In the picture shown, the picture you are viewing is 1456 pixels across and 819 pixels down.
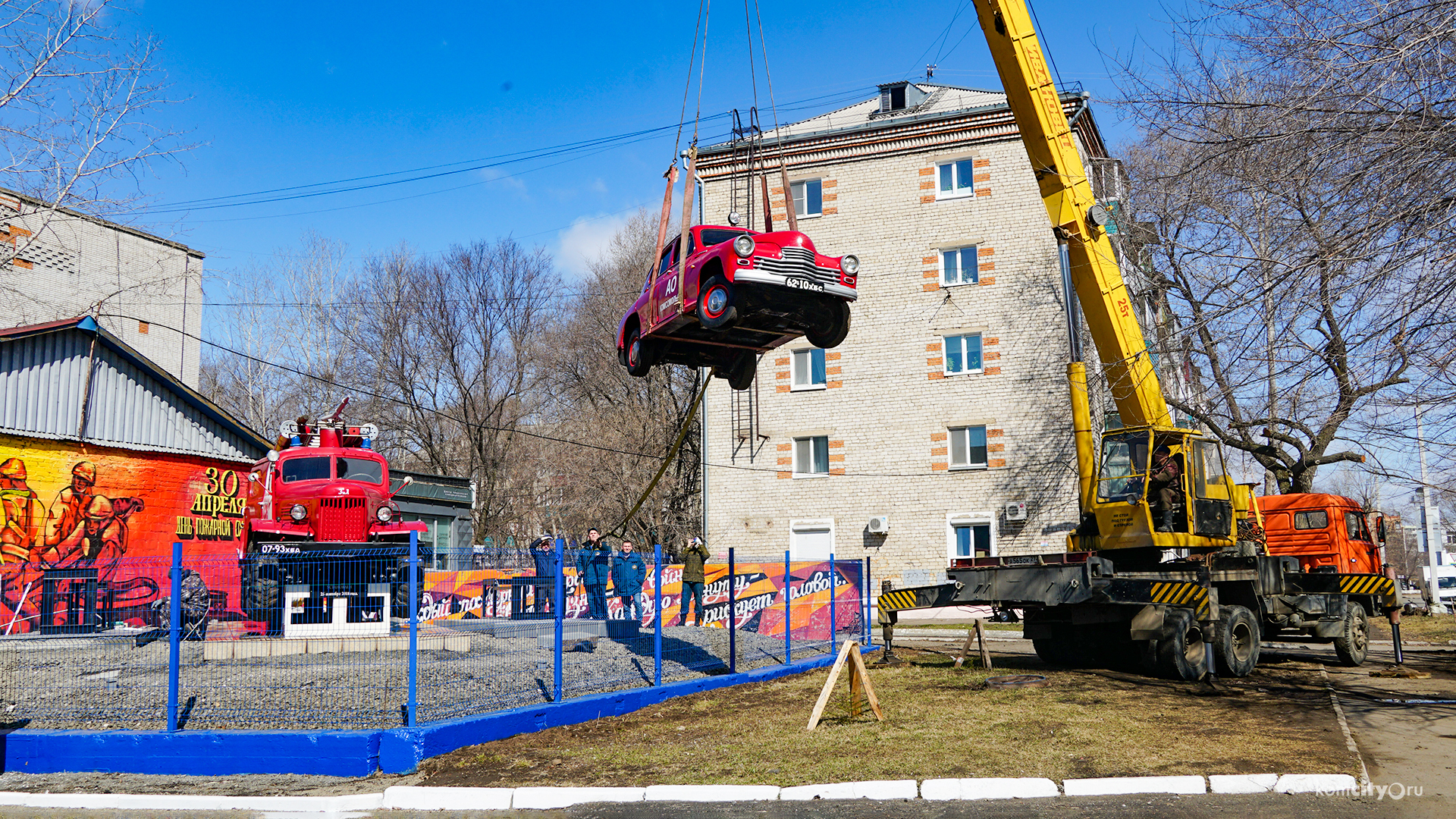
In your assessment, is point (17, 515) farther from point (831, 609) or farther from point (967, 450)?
point (967, 450)

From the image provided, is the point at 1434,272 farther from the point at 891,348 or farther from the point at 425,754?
the point at 891,348

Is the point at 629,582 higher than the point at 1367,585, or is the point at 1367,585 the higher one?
the point at 629,582

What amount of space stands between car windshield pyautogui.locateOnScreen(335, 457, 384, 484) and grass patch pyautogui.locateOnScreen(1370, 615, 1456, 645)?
20442 millimetres

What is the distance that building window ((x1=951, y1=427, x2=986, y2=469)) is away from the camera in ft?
100

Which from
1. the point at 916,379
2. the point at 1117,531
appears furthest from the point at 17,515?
the point at 916,379

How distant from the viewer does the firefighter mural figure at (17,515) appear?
18141 mm

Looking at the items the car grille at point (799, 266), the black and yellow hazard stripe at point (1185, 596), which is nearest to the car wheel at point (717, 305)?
the car grille at point (799, 266)

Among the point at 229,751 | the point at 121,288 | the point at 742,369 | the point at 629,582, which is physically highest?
the point at 121,288

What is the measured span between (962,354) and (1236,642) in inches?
680

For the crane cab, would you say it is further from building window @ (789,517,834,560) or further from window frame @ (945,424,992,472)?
building window @ (789,517,834,560)

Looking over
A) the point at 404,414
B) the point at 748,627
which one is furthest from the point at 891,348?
the point at 404,414

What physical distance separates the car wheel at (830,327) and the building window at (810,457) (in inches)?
825

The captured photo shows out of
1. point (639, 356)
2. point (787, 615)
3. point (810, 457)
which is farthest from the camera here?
point (810, 457)

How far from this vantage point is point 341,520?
58.1 feet
